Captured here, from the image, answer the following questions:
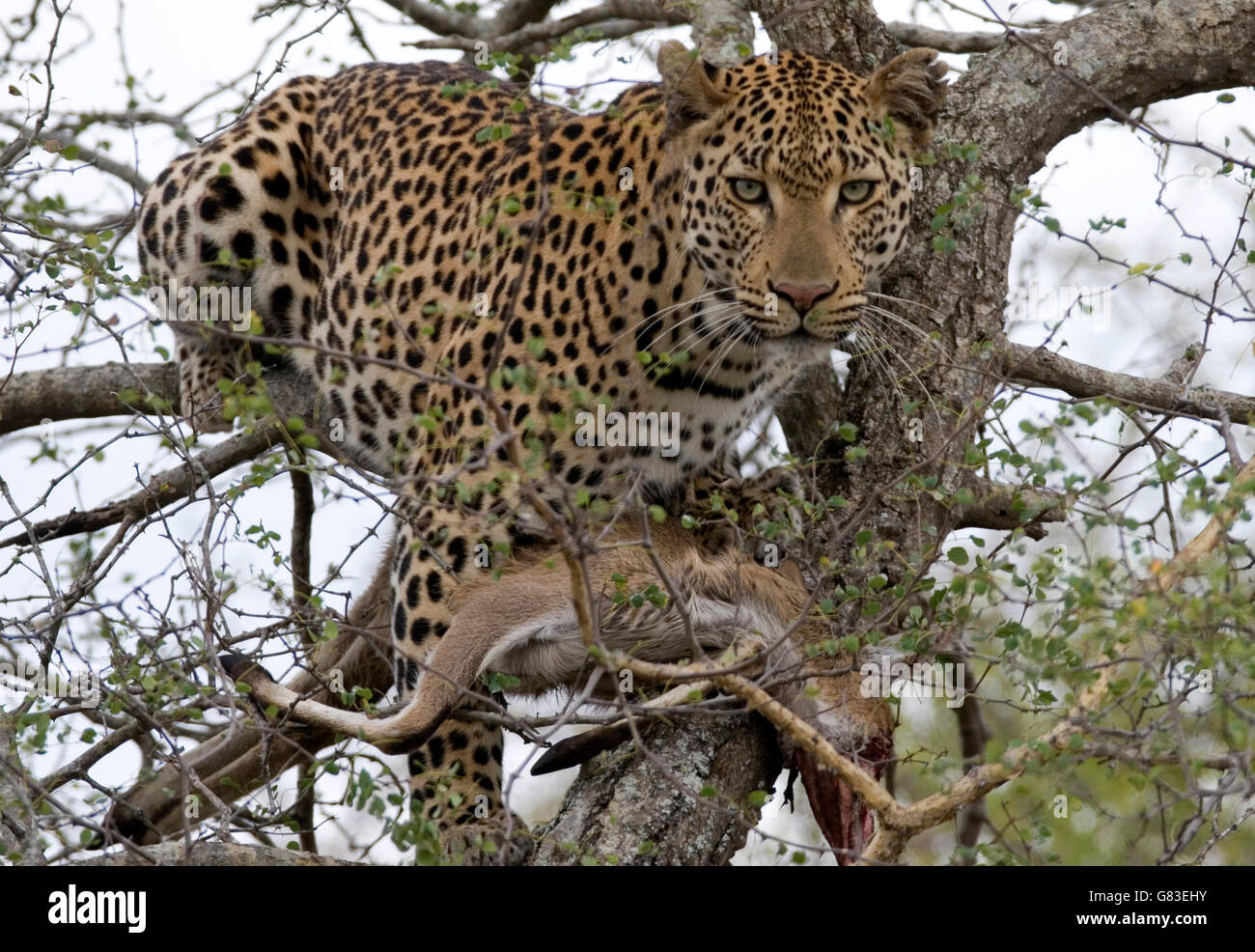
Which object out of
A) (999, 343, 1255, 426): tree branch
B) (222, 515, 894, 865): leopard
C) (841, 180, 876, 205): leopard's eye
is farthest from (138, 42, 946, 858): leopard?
(999, 343, 1255, 426): tree branch

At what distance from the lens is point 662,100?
307 inches

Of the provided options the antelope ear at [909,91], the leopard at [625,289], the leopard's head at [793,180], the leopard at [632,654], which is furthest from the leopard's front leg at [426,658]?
the antelope ear at [909,91]

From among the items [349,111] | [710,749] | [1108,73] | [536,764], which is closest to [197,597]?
[536,764]

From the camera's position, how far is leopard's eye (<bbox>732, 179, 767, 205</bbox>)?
725 centimetres

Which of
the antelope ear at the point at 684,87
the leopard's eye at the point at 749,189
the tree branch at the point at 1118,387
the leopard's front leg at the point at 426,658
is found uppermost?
the antelope ear at the point at 684,87

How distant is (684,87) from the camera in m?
7.29

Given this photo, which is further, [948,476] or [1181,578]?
[948,476]

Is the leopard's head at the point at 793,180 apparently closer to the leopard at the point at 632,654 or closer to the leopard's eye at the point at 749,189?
the leopard's eye at the point at 749,189

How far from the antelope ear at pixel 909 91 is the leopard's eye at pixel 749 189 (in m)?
0.67

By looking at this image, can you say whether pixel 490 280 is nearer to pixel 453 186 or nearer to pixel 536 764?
pixel 453 186

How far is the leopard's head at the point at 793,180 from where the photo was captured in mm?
7102

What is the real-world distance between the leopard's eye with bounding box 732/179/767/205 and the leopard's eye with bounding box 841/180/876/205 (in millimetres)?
370

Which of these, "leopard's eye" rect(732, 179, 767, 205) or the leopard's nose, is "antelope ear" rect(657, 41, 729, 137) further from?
the leopard's nose
